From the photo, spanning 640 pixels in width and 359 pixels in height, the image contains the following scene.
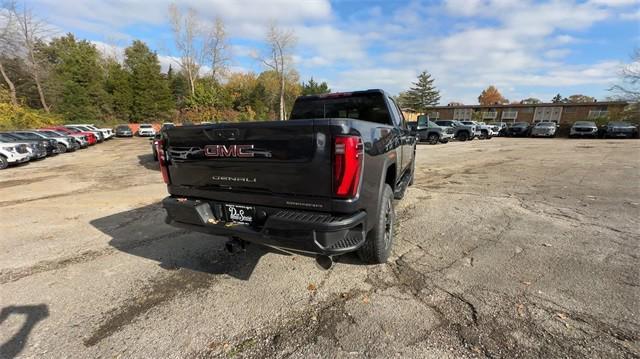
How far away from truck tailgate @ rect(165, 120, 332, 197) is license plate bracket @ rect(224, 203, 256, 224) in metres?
0.17

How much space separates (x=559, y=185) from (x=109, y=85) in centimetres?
5210

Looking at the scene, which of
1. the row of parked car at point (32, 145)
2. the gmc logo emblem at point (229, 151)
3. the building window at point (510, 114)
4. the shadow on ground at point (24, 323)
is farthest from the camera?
the building window at point (510, 114)

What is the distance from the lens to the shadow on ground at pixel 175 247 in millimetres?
3398

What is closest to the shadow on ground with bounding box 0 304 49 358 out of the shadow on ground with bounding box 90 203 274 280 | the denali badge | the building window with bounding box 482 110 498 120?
the shadow on ground with bounding box 90 203 274 280

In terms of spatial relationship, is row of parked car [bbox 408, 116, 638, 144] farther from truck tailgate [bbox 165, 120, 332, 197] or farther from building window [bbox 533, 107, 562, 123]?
building window [bbox 533, 107, 562, 123]

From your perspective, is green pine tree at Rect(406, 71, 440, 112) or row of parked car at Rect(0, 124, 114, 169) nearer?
row of parked car at Rect(0, 124, 114, 169)

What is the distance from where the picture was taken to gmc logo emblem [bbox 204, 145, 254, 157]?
99.4 inches

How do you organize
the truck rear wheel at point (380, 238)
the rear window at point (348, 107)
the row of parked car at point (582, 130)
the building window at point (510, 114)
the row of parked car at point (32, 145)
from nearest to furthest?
the truck rear wheel at point (380, 238)
the rear window at point (348, 107)
the row of parked car at point (32, 145)
the row of parked car at point (582, 130)
the building window at point (510, 114)

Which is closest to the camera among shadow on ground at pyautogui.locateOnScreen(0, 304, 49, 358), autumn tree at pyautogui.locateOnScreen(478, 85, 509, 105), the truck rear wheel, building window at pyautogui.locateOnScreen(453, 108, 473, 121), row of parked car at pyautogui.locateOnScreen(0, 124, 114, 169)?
shadow on ground at pyautogui.locateOnScreen(0, 304, 49, 358)

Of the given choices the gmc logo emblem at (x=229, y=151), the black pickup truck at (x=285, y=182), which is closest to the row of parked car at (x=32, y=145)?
the black pickup truck at (x=285, y=182)

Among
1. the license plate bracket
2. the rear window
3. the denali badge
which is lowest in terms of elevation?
the license plate bracket

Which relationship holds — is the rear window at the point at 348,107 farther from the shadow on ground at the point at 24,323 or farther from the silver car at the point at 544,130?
the silver car at the point at 544,130

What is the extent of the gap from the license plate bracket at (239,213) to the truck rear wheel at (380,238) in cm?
123

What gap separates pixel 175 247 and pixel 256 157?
2.30 meters
